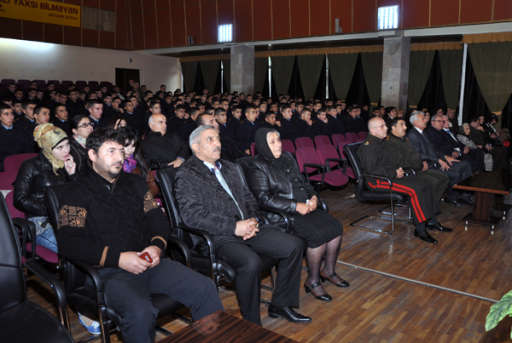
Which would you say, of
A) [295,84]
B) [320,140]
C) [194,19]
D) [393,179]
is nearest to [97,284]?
[393,179]

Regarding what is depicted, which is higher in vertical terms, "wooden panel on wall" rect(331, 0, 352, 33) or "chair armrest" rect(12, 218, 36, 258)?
"wooden panel on wall" rect(331, 0, 352, 33)

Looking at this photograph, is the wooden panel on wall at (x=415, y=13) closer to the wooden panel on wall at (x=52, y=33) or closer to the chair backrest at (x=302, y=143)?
the chair backrest at (x=302, y=143)

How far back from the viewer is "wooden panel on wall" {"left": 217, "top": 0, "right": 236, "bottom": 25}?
12.2m

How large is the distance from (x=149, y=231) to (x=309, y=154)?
10.7ft

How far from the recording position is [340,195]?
5.88m

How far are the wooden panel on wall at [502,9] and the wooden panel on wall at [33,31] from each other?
517 inches

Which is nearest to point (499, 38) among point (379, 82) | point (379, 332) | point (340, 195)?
point (379, 82)

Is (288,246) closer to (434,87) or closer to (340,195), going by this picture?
(340,195)

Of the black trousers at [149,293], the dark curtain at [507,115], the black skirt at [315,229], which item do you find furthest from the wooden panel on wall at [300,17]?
the black trousers at [149,293]

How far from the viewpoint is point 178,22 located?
44.7 ft

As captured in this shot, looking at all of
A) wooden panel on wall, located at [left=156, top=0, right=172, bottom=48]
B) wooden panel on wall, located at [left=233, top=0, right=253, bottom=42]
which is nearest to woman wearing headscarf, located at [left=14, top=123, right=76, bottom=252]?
wooden panel on wall, located at [left=233, top=0, right=253, bottom=42]

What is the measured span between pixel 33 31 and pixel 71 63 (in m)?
1.46

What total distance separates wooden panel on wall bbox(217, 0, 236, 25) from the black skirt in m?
10.5

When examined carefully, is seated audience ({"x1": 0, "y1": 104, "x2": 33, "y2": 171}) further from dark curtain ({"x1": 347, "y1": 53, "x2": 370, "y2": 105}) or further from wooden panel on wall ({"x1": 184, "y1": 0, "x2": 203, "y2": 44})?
dark curtain ({"x1": 347, "y1": 53, "x2": 370, "y2": 105})
